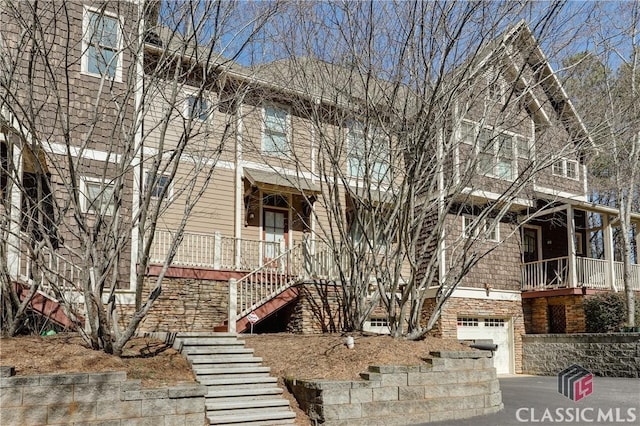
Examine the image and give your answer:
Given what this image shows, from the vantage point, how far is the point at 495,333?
18.2 m

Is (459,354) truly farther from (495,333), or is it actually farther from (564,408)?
(495,333)

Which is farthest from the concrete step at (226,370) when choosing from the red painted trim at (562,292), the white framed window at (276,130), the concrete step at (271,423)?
the red painted trim at (562,292)

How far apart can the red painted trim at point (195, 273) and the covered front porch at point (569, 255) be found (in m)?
8.70

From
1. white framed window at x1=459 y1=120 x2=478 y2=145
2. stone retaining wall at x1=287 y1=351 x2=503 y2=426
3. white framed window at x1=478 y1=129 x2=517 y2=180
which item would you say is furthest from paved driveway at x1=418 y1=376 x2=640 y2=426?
white framed window at x1=459 y1=120 x2=478 y2=145

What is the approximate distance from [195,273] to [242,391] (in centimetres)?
539

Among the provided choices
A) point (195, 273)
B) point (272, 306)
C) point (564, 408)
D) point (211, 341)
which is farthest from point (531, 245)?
point (211, 341)

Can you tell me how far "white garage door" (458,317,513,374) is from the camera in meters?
17.7

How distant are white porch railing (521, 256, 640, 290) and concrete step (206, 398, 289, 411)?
40.8 ft

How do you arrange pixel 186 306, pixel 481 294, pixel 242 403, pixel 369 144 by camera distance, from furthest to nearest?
1. pixel 481 294
2. pixel 186 306
3. pixel 369 144
4. pixel 242 403

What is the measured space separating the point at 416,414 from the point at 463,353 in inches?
53.7

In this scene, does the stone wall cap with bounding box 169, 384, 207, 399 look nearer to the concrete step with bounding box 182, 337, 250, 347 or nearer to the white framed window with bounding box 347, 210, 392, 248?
the concrete step with bounding box 182, 337, 250, 347

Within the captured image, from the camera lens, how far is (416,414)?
854cm

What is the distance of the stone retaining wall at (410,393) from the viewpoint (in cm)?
800

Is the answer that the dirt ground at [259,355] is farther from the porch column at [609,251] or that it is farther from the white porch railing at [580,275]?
the porch column at [609,251]
